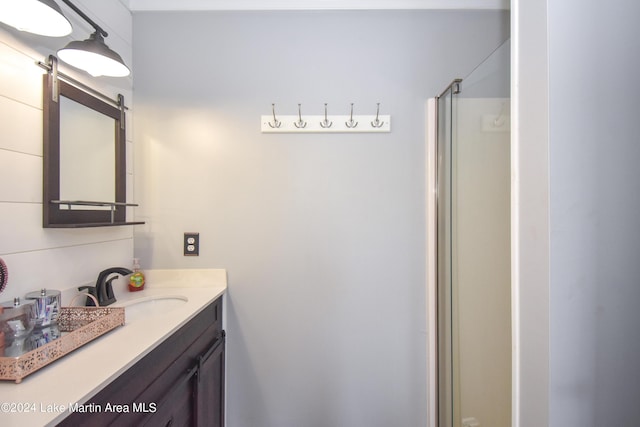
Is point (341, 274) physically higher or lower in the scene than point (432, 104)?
lower

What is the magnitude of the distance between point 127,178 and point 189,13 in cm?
94

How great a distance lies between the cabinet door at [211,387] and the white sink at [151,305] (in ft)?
0.88

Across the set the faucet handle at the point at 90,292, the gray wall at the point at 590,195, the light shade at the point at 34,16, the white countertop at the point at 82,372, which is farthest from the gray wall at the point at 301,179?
the gray wall at the point at 590,195

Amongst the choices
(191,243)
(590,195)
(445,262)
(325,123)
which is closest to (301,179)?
(325,123)

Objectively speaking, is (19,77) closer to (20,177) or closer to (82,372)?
(20,177)

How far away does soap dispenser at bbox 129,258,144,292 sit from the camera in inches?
49.0

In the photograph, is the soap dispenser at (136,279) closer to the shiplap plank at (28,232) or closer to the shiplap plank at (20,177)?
the shiplap plank at (28,232)

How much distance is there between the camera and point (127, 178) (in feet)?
4.17

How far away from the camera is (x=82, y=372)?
61 cm

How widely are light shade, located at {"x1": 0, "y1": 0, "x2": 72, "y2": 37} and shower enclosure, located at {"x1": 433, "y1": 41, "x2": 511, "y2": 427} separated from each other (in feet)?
4.78

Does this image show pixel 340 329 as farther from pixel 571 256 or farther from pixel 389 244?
pixel 571 256

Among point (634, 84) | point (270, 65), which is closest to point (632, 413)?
point (634, 84)

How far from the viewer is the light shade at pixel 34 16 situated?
727 millimetres

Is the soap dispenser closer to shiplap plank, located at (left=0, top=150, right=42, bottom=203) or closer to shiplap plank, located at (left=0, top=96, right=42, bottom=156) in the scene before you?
shiplap plank, located at (left=0, top=150, right=42, bottom=203)
